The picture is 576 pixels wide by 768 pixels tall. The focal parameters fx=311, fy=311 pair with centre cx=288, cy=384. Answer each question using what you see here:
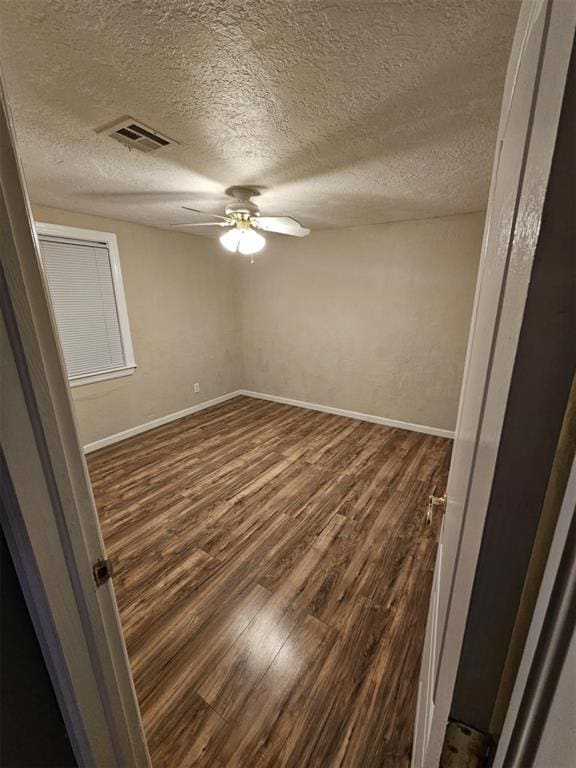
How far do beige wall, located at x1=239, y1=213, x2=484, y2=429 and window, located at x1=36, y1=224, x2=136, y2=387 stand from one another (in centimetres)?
180

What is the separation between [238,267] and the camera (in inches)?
178

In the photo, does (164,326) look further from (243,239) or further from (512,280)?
(512,280)

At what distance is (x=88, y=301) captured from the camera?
310 cm

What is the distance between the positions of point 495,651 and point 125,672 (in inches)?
35.2

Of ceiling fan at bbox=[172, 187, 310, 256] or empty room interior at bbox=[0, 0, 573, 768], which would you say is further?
ceiling fan at bbox=[172, 187, 310, 256]

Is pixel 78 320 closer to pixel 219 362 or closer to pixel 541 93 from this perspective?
pixel 219 362

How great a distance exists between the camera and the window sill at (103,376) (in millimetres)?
3095

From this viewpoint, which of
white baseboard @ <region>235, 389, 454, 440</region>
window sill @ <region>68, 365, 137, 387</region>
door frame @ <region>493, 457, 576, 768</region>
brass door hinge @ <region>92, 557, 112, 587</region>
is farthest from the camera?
white baseboard @ <region>235, 389, 454, 440</region>

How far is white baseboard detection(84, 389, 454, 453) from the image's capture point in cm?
347

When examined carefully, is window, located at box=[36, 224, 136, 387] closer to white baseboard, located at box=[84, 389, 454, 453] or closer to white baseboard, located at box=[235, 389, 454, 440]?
white baseboard, located at box=[84, 389, 454, 453]

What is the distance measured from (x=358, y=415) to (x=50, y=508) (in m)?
3.75

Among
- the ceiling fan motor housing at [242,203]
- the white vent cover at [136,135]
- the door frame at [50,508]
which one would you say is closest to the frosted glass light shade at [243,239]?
the ceiling fan motor housing at [242,203]

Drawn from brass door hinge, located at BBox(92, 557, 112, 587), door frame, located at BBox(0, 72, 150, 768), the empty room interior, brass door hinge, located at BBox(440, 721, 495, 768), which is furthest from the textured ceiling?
brass door hinge, located at BBox(440, 721, 495, 768)

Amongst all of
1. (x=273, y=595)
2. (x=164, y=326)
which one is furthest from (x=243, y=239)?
(x=273, y=595)
